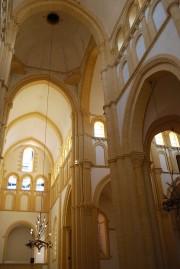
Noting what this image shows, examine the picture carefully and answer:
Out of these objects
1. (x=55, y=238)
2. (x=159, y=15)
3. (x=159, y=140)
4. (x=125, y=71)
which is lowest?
(x=55, y=238)

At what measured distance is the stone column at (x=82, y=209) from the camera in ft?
47.3

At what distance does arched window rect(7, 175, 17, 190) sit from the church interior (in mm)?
101

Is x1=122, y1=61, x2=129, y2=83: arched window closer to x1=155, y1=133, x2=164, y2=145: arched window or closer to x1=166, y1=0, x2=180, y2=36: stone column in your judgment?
x1=166, y1=0, x2=180, y2=36: stone column

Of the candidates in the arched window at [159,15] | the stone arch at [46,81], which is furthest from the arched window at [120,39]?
the stone arch at [46,81]

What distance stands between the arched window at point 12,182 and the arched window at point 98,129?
41.2 feet

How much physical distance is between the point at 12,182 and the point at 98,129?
12.8m

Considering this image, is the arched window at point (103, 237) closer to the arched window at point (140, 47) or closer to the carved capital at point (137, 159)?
the carved capital at point (137, 159)

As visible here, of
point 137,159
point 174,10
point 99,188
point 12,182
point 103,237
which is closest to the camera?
point 174,10

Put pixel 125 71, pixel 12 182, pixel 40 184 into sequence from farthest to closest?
pixel 40 184 → pixel 12 182 → pixel 125 71

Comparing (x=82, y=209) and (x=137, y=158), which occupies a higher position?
(x=137, y=158)

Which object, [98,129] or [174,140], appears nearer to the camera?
[98,129]

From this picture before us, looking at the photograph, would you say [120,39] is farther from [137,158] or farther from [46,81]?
[46,81]


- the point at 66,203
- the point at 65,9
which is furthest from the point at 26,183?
the point at 65,9

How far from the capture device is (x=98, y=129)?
63.6 feet
